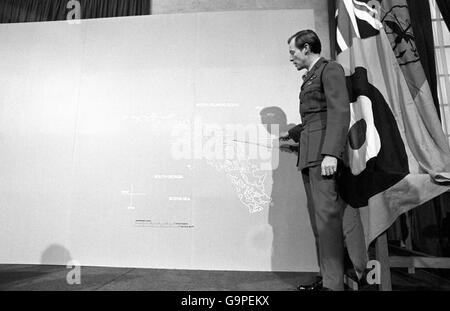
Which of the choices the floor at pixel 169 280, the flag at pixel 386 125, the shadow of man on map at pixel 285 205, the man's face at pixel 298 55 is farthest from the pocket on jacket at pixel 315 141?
the floor at pixel 169 280

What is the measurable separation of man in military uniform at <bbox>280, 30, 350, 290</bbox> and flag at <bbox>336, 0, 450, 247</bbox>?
0.19 m

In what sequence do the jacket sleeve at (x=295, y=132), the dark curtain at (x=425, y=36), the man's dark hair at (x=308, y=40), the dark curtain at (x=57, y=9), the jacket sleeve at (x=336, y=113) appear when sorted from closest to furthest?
the jacket sleeve at (x=336, y=113) < the man's dark hair at (x=308, y=40) < the dark curtain at (x=425, y=36) < the jacket sleeve at (x=295, y=132) < the dark curtain at (x=57, y=9)

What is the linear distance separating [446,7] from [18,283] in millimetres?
3033

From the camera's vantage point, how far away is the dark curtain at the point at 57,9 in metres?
2.42

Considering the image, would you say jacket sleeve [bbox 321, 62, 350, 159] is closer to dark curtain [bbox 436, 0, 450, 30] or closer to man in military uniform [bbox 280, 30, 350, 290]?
man in military uniform [bbox 280, 30, 350, 290]

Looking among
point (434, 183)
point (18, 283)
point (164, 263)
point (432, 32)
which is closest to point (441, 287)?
point (434, 183)

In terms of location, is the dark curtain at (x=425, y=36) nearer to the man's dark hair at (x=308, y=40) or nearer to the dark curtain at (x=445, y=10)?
the dark curtain at (x=445, y=10)

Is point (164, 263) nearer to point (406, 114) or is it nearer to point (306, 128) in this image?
point (306, 128)

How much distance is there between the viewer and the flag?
137 cm

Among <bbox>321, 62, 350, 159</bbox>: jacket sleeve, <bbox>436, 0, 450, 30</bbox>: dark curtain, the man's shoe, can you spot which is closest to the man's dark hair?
<bbox>321, 62, 350, 159</bbox>: jacket sleeve

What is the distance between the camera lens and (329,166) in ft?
4.25

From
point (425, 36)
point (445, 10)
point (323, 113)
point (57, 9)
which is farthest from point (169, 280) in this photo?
point (57, 9)

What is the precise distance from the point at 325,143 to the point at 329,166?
0.11 meters

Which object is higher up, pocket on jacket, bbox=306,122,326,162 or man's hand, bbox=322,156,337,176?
pocket on jacket, bbox=306,122,326,162
